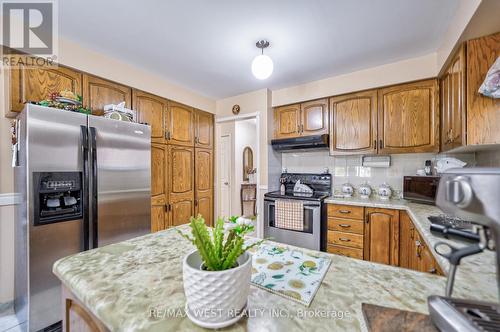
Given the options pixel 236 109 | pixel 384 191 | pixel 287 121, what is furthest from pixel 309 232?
pixel 236 109

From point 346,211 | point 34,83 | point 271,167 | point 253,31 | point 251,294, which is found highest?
point 253,31

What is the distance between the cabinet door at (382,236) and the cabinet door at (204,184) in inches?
84.5

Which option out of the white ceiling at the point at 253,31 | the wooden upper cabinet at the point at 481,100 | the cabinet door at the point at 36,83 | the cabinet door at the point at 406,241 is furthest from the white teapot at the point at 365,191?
the cabinet door at the point at 36,83

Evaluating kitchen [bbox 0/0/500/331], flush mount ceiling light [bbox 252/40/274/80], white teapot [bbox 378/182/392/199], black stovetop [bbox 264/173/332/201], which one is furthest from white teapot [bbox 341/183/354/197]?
flush mount ceiling light [bbox 252/40/274/80]

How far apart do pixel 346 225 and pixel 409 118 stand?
52.0 inches

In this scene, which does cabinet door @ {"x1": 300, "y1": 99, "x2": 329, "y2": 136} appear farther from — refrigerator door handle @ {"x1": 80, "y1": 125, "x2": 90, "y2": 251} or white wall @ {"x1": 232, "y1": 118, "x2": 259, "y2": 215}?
refrigerator door handle @ {"x1": 80, "y1": 125, "x2": 90, "y2": 251}

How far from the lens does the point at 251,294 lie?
65 cm

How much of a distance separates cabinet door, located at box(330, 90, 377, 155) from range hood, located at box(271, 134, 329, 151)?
12 centimetres

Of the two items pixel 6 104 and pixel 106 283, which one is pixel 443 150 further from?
pixel 6 104

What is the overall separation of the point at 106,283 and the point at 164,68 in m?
2.31

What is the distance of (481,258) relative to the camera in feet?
2.77

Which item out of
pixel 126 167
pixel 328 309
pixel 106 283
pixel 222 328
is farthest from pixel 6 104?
pixel 328 309

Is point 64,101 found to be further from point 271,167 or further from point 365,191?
point 365,191

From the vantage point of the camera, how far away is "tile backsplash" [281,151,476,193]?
2.42 metres
